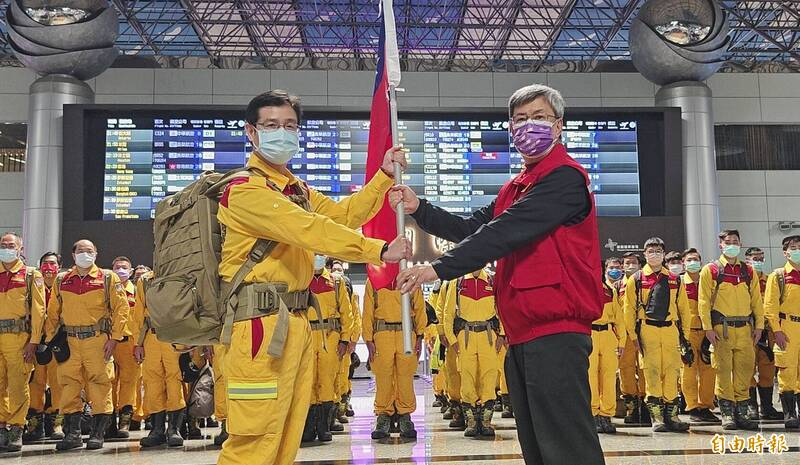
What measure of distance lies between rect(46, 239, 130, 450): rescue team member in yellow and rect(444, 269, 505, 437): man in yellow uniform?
3.30 meters

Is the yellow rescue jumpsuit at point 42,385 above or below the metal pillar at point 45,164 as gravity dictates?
below

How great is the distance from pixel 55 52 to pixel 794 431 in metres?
11.7

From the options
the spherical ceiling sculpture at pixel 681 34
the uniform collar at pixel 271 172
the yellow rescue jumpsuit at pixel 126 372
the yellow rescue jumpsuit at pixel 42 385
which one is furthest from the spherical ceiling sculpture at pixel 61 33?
the uniform collar at pixel 271 172

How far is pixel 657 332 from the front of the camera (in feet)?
25.7

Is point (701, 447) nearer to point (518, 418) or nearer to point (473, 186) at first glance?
point (518, 418)

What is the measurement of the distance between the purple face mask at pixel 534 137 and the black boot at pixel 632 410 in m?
6.37

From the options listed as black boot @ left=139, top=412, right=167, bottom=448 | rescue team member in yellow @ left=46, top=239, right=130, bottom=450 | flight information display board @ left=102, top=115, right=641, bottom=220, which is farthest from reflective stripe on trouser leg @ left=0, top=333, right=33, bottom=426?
flight information display board @ left=102, top=115, right=641, bottom=220

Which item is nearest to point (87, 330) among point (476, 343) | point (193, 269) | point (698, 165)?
point (476, 343)

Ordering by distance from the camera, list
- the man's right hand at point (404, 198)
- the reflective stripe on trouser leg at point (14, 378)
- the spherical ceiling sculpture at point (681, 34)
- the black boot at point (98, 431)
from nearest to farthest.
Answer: the man's right hand at point (404, 198) < the black boot at point (98, 431) < the reflective stripe on trouser leg at point (14, 378) < the spherical ceiling sculpture at point (681, 34)

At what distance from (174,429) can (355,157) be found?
22.2ft

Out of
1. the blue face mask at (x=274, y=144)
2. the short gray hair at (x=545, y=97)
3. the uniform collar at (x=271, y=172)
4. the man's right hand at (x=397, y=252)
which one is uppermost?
the short gray hair at (x=545, y=97)

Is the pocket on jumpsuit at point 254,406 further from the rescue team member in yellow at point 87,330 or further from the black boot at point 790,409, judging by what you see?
the black boot at point 790,409

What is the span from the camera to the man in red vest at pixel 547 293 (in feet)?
8.62

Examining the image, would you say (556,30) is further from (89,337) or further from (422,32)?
(89,337)
